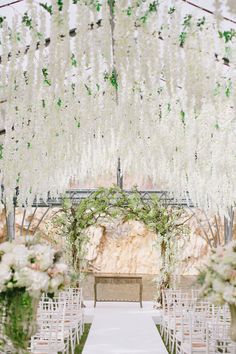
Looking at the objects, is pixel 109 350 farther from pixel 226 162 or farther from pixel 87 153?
pixel 87 153

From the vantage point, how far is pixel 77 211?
10.9 meters

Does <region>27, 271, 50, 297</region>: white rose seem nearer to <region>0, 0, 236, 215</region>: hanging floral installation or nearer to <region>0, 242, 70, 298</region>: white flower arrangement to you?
<region>0, 242, 70, 298</region>: white flower arrangement

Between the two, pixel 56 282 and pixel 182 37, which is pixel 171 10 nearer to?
pixel 182 37

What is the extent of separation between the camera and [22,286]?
3275 millimetres

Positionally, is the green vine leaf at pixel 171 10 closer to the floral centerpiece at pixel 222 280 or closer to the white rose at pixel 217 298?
the floral centerpiece at pixel 222 280

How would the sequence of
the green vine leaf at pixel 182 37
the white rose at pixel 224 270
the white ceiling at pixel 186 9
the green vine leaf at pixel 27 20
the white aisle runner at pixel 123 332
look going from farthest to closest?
the white aisle runner at pixel 123 332, the green vine leaf at pixel 182 37, the green vine leaf at pixel 27 20, the white ceiling at pixel 186 9, the white rose at pixel 224 270

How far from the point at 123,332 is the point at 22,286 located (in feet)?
19.3

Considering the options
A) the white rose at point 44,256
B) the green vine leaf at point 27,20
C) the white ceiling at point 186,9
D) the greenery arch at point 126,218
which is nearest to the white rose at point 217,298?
the white rose at point 44,256

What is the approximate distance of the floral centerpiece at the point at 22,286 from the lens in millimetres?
3207

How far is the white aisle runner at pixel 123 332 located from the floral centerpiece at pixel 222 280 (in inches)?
150

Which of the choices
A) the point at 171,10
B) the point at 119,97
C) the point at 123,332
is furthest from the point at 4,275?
the point at 119,97

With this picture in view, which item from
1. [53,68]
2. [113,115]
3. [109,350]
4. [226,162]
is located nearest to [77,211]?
[113,115]

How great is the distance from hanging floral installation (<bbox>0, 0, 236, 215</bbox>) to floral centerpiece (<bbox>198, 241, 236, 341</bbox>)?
1.79 m

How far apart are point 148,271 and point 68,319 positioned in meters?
17.7
